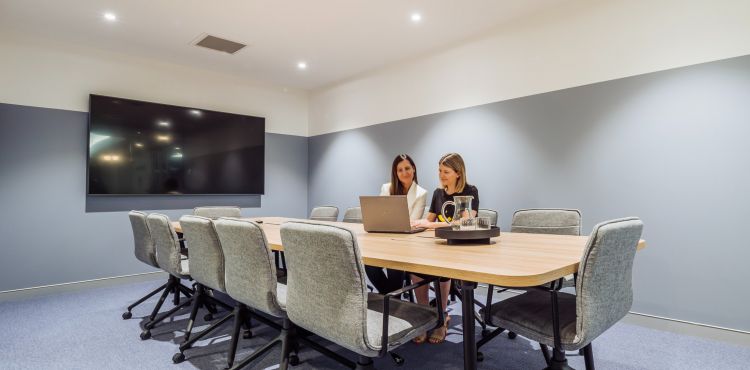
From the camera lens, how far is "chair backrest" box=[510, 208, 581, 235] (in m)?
2.61

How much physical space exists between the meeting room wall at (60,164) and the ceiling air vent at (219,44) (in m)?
0.94

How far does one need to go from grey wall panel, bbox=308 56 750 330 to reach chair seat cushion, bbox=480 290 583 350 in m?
1.66

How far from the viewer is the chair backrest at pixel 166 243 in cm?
266

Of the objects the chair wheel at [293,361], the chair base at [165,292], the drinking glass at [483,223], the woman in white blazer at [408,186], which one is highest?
the woman in white blazer at [408,186]

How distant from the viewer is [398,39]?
423 cm

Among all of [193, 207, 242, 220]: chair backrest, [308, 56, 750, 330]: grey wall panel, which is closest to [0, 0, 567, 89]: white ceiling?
[308, 56, 750, 330]: grey wall panel

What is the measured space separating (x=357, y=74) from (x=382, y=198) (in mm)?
3486

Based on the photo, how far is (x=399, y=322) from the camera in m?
1.58

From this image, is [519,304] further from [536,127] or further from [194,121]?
[194,121]

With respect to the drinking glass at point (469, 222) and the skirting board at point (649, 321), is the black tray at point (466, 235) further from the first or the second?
the skirting board at point (649, 321)

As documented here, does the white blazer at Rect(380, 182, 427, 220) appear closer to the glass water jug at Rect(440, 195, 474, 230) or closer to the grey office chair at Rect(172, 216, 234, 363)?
the glass water jug at Rect(440, 195, 474, 230)

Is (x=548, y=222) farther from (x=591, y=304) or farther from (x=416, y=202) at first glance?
(x=591, y=304)

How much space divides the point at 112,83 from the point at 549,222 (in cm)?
491

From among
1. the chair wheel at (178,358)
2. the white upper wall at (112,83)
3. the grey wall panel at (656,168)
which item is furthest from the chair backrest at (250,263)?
the white upper wall at (112,83)
